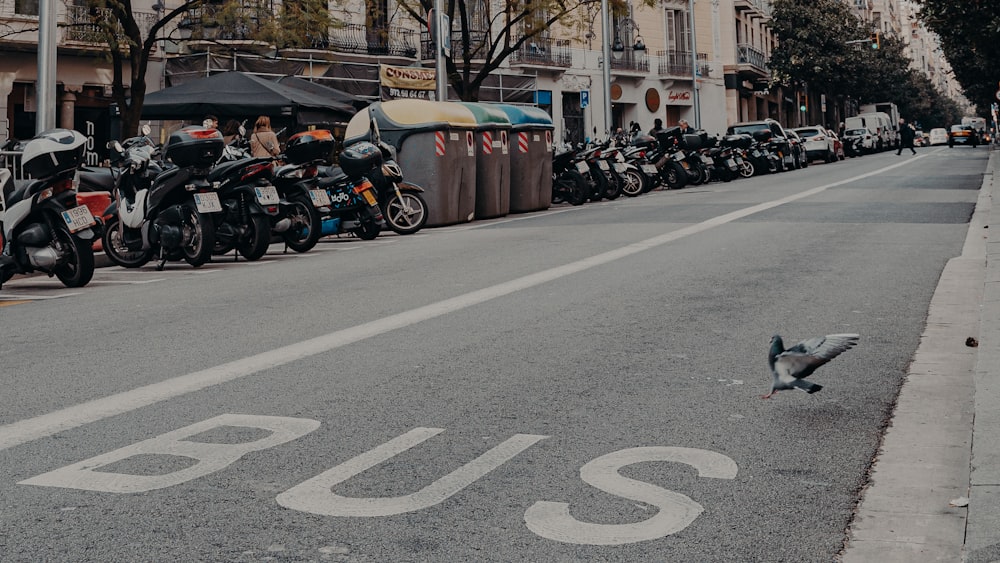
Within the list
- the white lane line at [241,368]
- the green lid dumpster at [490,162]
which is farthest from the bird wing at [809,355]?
the green lid dumpster at [490,162]

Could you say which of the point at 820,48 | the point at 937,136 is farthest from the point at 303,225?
the point at 937,136

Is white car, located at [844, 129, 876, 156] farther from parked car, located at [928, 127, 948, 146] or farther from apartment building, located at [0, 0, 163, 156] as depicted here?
apartment building, located at [0, 0, 163, 156]

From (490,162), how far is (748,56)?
4403 centimetres

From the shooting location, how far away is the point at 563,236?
45.4 feet

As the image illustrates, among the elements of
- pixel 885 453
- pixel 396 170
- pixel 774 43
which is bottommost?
pixel 885 453

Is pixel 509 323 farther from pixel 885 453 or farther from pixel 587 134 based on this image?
pixel 587 134

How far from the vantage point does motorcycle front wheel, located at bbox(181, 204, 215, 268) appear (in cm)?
1178

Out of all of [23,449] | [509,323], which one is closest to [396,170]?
[509,323]

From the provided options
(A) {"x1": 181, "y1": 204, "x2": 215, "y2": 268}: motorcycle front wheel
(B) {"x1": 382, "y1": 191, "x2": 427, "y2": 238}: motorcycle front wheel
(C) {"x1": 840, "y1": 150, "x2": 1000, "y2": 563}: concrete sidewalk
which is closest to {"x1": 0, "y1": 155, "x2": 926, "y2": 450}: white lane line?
(C) {"x1": 840, "y1": 150, "x2": 1000, "y2": 563}: concrete sidewalk

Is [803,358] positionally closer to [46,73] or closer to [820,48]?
[46,73]

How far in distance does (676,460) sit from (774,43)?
70.5 metres

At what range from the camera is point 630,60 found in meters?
49.6

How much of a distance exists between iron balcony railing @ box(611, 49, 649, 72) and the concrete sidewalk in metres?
42.3

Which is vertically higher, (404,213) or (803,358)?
(404,213)
